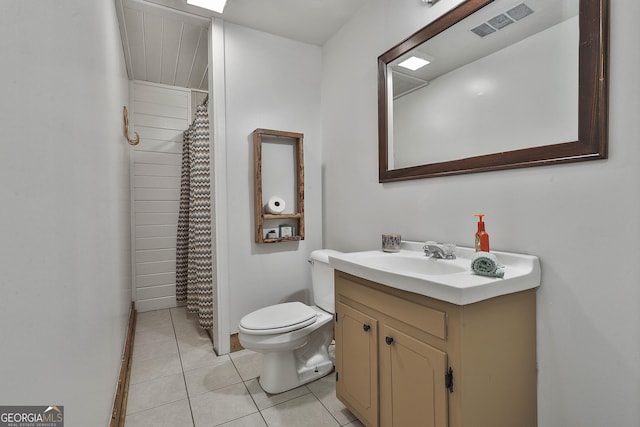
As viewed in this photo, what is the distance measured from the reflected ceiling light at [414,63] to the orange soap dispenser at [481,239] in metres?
0.93

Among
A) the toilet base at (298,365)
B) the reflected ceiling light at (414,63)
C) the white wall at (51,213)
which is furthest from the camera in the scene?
the toilet base at (298,365)

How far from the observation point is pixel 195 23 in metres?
2.19

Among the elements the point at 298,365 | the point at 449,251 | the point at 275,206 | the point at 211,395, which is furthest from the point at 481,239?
the point at 211,395

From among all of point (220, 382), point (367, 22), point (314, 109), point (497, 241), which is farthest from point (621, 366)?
point (314, 109)

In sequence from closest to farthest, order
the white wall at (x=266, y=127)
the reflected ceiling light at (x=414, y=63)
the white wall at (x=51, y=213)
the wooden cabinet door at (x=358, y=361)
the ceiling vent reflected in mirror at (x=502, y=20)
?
the white wall at (x=51, y=213), the ceiling vent reflected in mirror at (x=502, y=20), the wooden cabinet door at (x=358, y=361), the reflected ceiling light at (x=414, y=63), the white wall at (x=266, y=127)

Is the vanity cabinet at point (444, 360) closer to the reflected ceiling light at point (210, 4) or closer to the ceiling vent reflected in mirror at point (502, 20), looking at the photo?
the ceiling vent reflected in mirror at point (502, 20)

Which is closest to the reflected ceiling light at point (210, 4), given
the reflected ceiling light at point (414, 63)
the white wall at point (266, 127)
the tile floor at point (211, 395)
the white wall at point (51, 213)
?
the white wall at point (266, 127)

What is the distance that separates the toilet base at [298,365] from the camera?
5.68 feet

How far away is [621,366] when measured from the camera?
3.11 ft

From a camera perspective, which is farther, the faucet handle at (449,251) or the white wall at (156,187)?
the white wall at (156,187)

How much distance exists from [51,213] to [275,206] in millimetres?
1660

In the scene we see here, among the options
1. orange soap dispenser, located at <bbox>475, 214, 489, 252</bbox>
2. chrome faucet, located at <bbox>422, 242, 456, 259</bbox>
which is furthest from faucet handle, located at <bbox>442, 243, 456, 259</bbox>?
orange soap dispenser, located at <bbox>475, 214, 489, 252</bbox>

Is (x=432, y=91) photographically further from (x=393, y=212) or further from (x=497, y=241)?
(x=497, y=241)

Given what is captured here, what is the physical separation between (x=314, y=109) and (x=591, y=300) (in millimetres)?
2211
